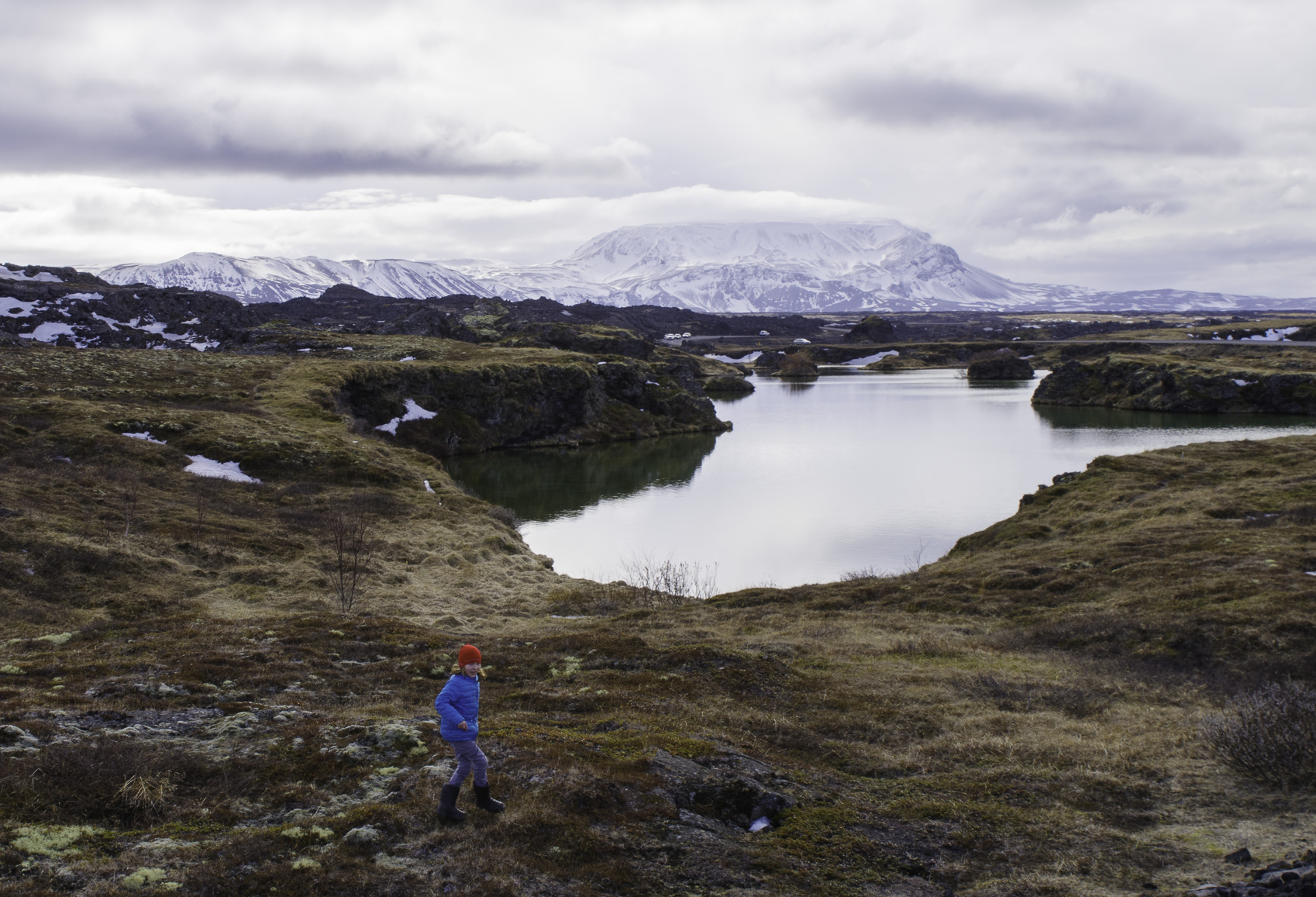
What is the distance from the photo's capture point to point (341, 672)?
52.6 feet

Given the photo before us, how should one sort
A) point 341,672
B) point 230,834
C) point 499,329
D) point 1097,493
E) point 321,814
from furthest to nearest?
1. point 499,329
2. point 1097,493
3. point 341,672
4. point 321,814
5. point 230,834

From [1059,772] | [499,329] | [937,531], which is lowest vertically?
[937,531]

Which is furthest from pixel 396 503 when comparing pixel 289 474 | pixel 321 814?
pixel 321 814

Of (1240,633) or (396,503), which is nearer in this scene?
(1240,633)

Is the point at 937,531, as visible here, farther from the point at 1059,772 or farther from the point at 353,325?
the point at 353,325

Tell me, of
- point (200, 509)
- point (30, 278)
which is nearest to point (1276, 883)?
point (200, 509)

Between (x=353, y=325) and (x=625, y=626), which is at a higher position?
(x=353, y=325)

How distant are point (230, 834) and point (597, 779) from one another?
414cm

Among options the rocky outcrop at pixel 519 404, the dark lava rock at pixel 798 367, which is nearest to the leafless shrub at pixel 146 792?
the rocky outcrop at pixel 519 404

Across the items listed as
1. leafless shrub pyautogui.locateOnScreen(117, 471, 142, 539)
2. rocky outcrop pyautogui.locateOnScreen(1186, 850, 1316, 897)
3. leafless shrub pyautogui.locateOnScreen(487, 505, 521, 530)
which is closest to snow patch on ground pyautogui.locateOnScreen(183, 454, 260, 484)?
leafless shrub pyautogui.locateOnScreen(117, 471, 142, 539)

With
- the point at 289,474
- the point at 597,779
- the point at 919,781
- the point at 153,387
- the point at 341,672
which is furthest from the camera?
the point at 153,387

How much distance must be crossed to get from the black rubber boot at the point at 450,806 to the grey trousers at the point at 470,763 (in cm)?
7

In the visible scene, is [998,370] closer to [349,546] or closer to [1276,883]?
[349,546]

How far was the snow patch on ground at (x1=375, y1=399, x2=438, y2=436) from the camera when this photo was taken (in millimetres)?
70312
